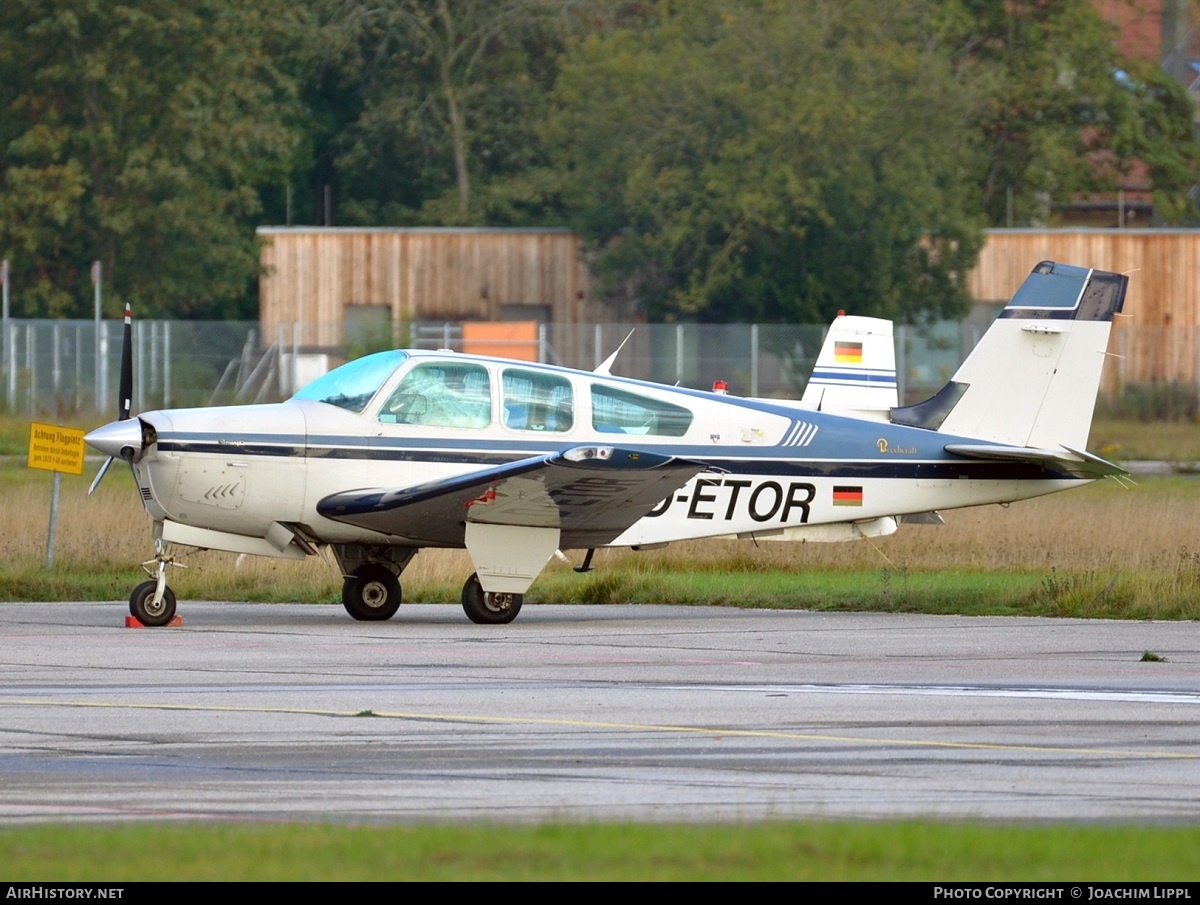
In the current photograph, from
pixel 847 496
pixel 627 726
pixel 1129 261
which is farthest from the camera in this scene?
pixel 1129 261

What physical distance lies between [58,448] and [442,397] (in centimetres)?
437

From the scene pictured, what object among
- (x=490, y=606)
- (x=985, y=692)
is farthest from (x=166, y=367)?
(x=985, y=692)

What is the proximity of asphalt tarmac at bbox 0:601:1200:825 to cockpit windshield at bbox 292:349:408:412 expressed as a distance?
174 centimetres

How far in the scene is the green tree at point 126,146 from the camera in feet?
147

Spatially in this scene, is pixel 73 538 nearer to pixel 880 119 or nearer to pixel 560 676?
pixel 560 676

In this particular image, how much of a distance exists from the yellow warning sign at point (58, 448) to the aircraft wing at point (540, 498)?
3749 millimetres

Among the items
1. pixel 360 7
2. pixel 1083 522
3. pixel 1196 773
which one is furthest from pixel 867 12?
pixel 1196 773

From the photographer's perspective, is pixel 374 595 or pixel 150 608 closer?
pixel 150 608

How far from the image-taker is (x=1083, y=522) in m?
22.7

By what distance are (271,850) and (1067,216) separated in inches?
1999

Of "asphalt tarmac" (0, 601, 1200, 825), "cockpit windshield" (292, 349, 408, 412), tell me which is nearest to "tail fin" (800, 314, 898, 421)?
"asphalt tarmac" (0, 601, 1200, 825)

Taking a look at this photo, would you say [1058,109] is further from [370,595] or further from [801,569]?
[370,595]

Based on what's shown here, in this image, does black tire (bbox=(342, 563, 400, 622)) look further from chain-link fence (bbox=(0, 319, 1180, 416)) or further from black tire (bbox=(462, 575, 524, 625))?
chain-link fence (bbox=(0, 319, 1180, 416))

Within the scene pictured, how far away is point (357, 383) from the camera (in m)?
15.3
